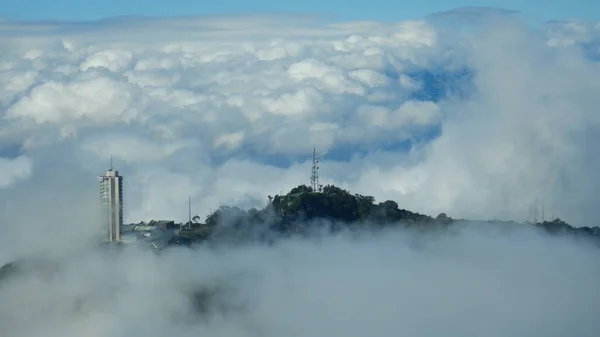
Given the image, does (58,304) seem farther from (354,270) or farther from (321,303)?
(354,270)

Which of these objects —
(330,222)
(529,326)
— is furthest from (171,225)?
(529,326)

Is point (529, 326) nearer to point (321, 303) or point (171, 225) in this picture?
point (321, 303)

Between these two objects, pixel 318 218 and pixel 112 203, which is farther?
pixel 112 203

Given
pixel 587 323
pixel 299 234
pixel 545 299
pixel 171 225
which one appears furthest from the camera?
pixel 171 225

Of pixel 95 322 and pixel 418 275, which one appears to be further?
pixel 418 275

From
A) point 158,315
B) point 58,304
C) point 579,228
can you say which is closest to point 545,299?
point 579,228

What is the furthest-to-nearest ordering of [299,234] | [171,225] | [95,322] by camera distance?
[171,225]
[299,234]
[95,322]
